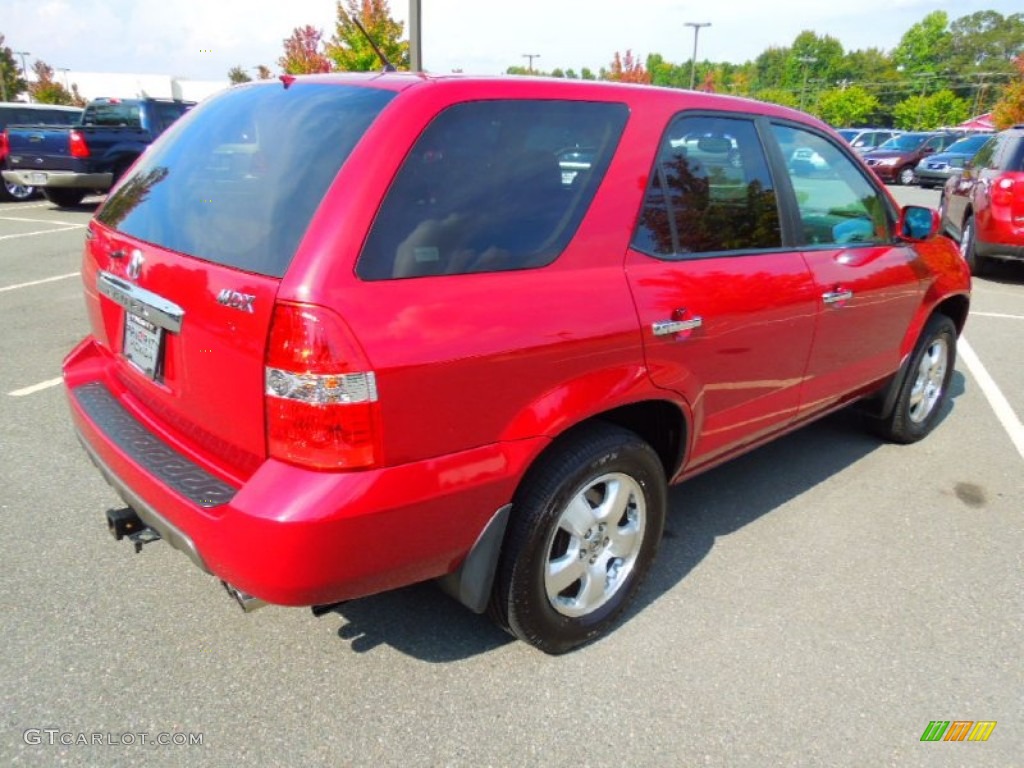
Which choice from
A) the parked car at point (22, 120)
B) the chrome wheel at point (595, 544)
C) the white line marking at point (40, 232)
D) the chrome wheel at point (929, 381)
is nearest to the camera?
the chrome wheel at point (595, 544)

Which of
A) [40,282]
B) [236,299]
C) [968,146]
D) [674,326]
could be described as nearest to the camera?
[236,299]

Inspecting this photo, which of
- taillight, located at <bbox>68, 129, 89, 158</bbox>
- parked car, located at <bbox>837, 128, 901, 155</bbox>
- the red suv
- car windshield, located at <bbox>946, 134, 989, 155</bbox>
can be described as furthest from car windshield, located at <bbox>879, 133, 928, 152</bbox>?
the red suv

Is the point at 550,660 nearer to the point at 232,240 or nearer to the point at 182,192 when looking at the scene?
the point at 232,240

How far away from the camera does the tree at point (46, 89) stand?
4584cm

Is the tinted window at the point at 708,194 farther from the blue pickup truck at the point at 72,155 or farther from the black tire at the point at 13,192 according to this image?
the black tire at the point at 13,192

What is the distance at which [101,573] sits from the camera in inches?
112

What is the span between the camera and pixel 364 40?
17500 millimetres

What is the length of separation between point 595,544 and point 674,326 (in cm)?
76

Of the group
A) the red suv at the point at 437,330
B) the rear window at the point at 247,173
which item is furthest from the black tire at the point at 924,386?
the rear window at the point at 247,173

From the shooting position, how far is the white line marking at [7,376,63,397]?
15.0ft

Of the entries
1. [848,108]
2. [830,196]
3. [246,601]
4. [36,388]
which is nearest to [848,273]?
[830,196]

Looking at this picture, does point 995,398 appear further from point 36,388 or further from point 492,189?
point 36,388

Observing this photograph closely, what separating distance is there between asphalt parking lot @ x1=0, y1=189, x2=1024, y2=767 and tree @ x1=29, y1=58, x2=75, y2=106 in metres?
51.5

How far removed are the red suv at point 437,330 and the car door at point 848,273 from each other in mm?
219
